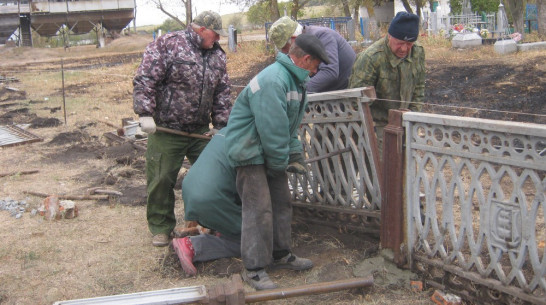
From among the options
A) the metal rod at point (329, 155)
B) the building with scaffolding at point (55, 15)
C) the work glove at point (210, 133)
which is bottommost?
the metal rod at point (329, 155)

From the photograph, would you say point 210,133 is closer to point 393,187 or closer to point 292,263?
point 292,263

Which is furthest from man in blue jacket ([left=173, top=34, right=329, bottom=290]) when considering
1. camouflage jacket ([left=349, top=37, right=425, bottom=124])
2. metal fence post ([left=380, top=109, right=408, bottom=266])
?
camouflage jacket ([left=349, top=37, right=425, bottom=124])

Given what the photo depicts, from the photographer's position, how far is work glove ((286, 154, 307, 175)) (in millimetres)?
3977

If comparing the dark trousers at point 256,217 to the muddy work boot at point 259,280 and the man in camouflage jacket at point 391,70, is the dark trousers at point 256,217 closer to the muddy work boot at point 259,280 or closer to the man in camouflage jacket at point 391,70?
the muddy work boot at point 259,280

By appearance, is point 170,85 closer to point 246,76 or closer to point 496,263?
point 496,263

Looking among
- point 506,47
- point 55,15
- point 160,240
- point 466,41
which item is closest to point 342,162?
point 160,240

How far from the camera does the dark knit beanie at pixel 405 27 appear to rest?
4266 millimetres

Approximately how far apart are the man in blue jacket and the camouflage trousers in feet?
1.80

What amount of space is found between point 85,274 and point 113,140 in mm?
5208

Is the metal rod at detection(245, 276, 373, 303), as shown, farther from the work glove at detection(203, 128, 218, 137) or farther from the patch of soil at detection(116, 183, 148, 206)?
the patch of soil at detection(116, 183, 148, 206)

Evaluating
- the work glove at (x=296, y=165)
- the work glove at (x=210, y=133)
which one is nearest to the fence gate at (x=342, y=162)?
the work glove at (x=296, y=165)

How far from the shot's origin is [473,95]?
1087 centimetres

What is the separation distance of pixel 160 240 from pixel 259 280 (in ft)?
4.18

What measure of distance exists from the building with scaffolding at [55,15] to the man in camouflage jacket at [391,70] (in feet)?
134
